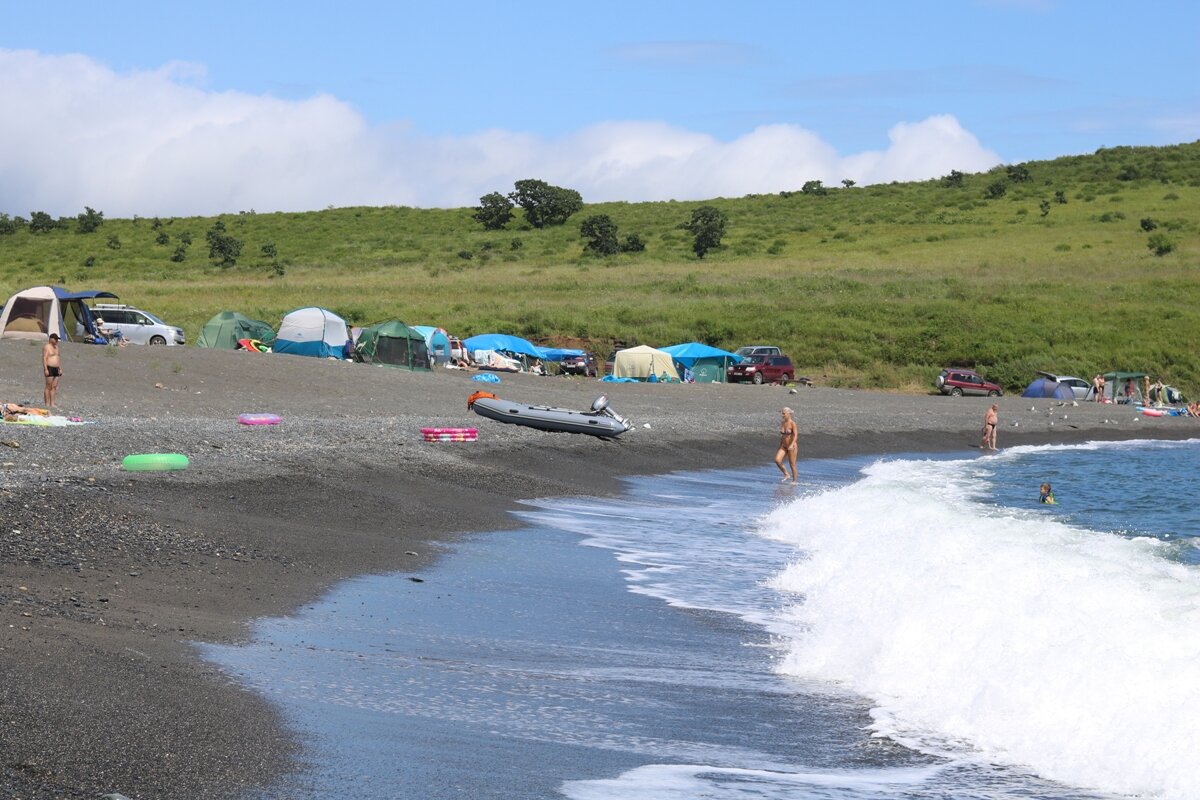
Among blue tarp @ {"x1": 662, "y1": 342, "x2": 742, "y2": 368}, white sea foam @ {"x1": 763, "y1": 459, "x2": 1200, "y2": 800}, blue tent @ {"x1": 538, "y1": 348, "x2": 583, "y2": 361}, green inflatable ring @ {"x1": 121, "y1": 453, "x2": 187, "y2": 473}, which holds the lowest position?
white sea foam @ {"x1": 763, "y1": 459, "x2": 1200, "y2": 800}

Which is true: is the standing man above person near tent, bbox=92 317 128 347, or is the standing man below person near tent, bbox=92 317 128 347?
below

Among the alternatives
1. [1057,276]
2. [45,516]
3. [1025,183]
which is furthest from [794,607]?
[1025,183]

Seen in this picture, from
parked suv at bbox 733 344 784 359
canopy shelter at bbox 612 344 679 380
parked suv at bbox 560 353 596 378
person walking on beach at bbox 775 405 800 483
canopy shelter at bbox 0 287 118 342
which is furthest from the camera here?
parked suv at bbox 733 344 784 359

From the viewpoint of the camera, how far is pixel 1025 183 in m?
112

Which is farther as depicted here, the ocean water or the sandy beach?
the ocean water

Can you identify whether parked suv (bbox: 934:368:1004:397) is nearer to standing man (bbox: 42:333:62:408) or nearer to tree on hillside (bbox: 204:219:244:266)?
standing man (bbox: 42:333:62:408)

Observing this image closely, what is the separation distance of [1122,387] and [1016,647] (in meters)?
48.9

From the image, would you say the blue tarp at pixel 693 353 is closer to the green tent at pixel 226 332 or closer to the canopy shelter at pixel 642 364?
the canopy shelter at pixel 642 364

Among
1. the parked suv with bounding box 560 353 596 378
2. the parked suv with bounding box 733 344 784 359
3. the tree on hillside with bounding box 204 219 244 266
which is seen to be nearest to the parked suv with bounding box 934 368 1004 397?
the parked suv with bounding box 733 344 784 359

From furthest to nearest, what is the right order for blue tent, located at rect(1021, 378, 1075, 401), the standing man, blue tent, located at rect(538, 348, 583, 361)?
blue tent, located at rect(1021, 378, 1075, 401) < blue tent, located at rect(538, 348, 583, 361) < the standing man

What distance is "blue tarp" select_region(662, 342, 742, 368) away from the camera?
162 feet

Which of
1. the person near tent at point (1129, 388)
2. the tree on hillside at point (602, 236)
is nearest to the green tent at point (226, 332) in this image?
the person near tent at point (1129, 388)

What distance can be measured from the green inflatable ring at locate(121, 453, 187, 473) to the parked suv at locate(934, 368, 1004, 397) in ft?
133

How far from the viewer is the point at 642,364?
47.6 m
